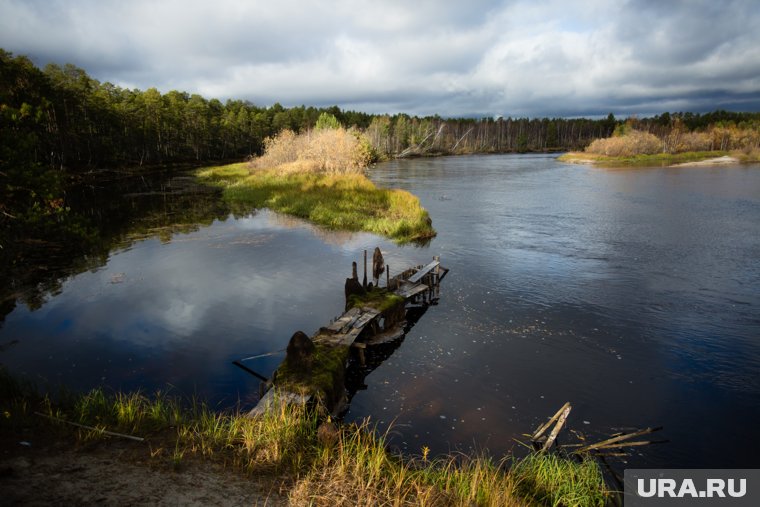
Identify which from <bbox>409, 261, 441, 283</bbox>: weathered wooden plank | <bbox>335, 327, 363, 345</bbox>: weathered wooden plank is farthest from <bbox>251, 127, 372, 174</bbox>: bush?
<bbox>335, 327, 363, 345</bbox>: weathered wooden plank

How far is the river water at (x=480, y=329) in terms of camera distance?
12414mm

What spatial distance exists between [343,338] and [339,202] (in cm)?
2806

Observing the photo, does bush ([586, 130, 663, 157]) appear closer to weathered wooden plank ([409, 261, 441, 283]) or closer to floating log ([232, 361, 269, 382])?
weathered wooden plank ([409, 261, 441, 283])

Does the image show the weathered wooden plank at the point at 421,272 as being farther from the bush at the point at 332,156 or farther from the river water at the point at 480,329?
the bush at the point at 332,156

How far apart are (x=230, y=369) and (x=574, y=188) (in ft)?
185

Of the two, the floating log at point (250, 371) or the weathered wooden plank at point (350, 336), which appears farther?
the weathered wooden plank at point (350, 336)

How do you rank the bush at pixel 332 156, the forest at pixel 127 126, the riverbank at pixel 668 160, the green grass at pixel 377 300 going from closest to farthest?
1. the green grass at pixel 377 300
2. the forest at pixel 127 126
3. the bush at pixel 332 156
4. the riverbank at pixel 668 160

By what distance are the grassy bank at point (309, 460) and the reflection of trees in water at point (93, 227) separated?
22.1 ft

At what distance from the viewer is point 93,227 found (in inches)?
686

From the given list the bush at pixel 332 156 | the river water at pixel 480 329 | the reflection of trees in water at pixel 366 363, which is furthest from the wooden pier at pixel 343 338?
the bush at pixel 332 156

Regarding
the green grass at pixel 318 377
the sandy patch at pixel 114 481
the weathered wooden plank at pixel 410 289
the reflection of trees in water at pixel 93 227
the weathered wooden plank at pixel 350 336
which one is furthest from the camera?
the weathered wooden plank at pixel 410 289

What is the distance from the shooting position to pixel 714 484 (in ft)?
33.6

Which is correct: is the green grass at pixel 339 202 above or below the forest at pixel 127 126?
below

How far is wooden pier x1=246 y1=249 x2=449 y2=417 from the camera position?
11867mm
